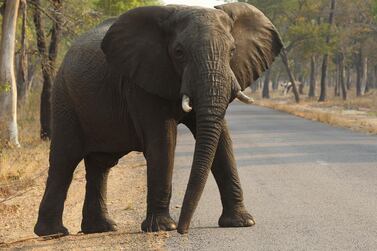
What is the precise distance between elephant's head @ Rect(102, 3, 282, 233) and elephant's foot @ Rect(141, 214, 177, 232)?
122 cm

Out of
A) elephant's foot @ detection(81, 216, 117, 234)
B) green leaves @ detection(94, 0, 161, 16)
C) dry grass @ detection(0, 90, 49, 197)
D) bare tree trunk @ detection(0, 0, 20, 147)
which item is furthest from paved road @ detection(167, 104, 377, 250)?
green leaves @ detection(94, 0, 161, 16)

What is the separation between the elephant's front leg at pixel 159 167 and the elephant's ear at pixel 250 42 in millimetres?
873

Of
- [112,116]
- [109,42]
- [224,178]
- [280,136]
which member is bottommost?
[280,136]

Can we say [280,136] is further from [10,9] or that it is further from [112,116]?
[112,116]

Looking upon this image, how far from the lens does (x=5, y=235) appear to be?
33.3ft

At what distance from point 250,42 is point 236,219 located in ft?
6.02

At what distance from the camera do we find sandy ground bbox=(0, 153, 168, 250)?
7600mm

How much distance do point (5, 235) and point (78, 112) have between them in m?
2.24

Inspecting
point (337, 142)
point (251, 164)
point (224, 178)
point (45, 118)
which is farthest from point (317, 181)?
point (45, 118)

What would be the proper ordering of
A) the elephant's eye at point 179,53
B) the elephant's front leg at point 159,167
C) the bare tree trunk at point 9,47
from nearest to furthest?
the elephant's eye at point 179,53 → the elephant's front leg at point 159,167 → the bare tree trunk at point 9,47

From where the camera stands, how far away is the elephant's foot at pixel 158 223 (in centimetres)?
781

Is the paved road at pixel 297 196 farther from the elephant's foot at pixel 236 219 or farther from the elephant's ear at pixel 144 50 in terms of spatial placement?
the elephant's ear at pixel 144 50

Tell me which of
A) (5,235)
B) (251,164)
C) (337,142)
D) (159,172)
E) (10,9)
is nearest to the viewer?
(159,172)

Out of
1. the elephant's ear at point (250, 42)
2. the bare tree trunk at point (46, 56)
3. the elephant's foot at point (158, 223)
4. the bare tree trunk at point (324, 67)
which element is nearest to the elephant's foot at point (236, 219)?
the elephant's foot at point (158, 223)
